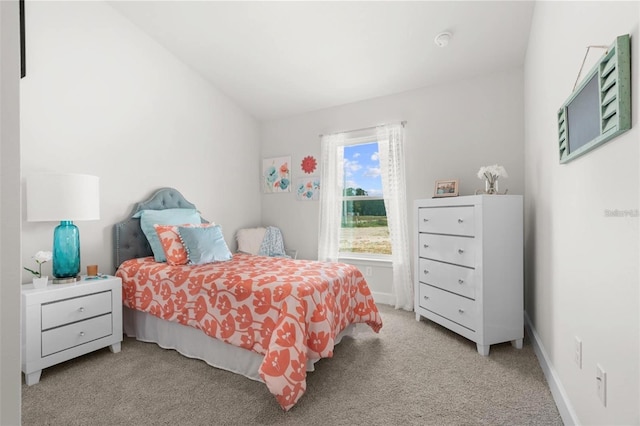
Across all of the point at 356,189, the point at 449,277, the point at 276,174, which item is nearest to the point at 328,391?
the point at 449,277

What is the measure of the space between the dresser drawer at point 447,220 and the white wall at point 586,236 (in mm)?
481

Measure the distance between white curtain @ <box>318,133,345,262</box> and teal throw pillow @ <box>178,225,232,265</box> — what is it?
1.51 m

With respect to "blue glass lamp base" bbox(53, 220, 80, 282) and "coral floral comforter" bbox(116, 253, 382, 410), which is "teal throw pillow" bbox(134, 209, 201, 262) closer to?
"coral floral comforter" bbox(116, 253, 382, 410)

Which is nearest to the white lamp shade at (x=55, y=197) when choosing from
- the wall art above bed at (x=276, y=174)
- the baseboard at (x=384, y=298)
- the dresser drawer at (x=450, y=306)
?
A: the wall art above bed at (x=276, y=174)

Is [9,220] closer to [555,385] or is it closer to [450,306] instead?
[555,385]

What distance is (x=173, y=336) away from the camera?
8.43 feet

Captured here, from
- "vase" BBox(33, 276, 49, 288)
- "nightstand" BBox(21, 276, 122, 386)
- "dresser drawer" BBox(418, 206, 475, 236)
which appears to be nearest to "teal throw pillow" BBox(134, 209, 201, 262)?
"nightstand" BBox(21, 276, 122, 386)

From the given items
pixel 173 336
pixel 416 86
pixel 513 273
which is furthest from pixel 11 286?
pixel 416 86

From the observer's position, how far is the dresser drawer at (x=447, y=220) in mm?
2541

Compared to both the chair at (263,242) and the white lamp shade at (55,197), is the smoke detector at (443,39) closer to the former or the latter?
the chair at (263,242)

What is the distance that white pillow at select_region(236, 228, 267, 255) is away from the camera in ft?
13.8

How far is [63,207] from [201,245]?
1.00m

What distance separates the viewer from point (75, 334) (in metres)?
2.28

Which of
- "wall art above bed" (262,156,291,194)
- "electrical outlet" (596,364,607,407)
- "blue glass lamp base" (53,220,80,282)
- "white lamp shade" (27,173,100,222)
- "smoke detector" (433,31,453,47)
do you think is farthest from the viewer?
"wall art above bed" (262,156,291,194)
